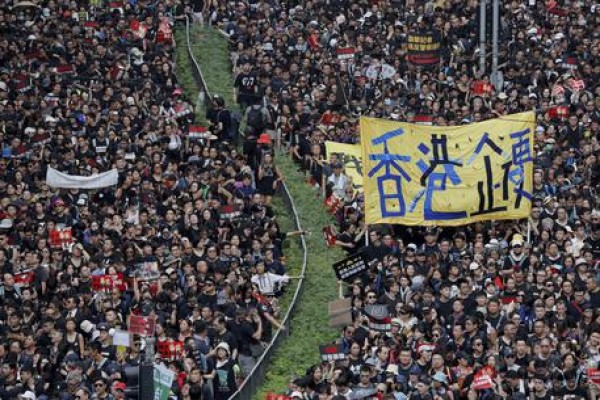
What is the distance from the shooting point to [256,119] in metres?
40.2

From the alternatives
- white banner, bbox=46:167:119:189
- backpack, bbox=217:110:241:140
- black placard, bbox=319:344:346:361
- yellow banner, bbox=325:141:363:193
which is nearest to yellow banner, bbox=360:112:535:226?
yellow banner, bbox=325:141:363:193

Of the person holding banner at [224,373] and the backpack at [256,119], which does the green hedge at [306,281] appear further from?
the person holding banner at [224,373]

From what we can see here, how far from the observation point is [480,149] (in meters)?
35.2

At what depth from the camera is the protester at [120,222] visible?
3100cm

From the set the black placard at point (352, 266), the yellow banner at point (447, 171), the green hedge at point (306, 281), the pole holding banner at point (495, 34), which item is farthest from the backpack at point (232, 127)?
the black placard at point (352, 266)

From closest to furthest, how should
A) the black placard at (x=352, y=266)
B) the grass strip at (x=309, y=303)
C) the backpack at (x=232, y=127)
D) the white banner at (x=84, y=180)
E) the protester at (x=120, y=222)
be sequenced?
the protester at (x=120, y=222) < the grass strip at (x=309, y=303) < the black placard at (x=352, y=266) < the white banner at (x=84, y=180) < the backpack at (x=232, y=127)

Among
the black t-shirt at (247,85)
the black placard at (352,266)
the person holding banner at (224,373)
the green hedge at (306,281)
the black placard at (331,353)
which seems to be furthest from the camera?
the black t-shirt at (247,85)

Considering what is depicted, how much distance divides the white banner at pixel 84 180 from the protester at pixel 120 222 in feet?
0.08

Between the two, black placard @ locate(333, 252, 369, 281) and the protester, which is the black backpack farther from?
black placard @ locate(333, 252, 369, 281)

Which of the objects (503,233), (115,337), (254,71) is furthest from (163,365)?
(254,71)

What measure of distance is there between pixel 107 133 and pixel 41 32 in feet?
21.5

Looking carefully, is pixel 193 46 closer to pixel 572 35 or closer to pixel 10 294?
pixel 572 35

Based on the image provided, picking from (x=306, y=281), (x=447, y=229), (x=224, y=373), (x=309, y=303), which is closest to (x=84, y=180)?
(x=306, y=281)

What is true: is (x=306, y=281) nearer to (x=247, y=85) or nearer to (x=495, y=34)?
(x=247, y=85)
